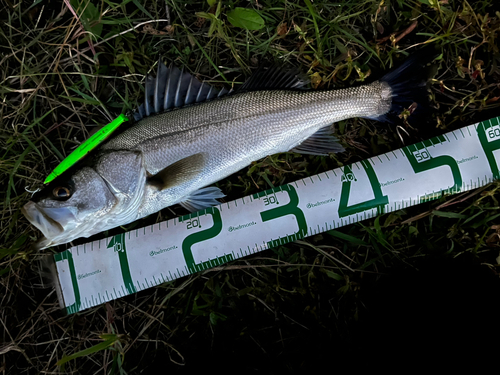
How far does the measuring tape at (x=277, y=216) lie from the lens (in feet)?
6.98

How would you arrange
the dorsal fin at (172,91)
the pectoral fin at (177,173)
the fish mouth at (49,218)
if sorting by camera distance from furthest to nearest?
the dorsal fin at (172,91)
the pectoral fin at (177,173)
the fish mouth at (49,218)

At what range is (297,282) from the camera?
226cm

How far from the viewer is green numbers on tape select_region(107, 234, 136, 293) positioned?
7.23 feet

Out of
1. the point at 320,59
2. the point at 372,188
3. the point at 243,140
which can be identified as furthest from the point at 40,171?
the point at 372,188

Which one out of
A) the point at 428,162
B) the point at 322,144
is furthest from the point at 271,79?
the point at 428,162

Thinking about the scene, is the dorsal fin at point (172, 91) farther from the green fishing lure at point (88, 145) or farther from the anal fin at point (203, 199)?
the anal fin at point (203, 199)

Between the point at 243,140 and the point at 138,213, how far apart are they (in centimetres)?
84

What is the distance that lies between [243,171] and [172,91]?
2.45ft

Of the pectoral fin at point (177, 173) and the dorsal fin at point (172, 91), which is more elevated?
the dorsal fin at point (172, 91)

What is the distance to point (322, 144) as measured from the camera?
2.20m

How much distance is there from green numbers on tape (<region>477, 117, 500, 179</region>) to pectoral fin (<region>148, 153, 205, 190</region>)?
1.88m

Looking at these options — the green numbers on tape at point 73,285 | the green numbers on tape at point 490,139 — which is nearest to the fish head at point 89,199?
the green numbers on tape at point 73,285

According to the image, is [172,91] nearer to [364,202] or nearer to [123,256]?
[123,256]

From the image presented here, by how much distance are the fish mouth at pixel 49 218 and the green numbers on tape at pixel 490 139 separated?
2.67 m
